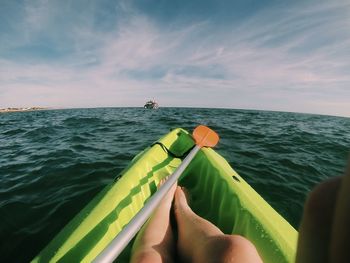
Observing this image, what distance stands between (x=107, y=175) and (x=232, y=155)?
3.29 m

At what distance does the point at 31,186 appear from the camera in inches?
161

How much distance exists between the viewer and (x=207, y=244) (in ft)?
4.43

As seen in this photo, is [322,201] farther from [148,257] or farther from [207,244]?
[148,257]

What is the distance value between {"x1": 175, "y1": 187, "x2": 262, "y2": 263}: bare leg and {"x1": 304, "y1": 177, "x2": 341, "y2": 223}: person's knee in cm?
63

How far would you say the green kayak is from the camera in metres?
1.60

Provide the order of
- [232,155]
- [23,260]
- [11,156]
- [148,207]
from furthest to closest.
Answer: [11,156] < [232,155] < [23,260] < [148,207]

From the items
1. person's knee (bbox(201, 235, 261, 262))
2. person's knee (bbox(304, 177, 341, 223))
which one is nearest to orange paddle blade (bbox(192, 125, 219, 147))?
person's knee (bbox(201, 235, 261, 262))

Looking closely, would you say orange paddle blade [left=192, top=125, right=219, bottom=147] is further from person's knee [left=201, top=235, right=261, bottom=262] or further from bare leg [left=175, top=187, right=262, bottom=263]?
person's knee [left=201, top=235, right=261, bottom=262]

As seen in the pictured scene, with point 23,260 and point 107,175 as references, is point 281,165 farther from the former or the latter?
point 23,260

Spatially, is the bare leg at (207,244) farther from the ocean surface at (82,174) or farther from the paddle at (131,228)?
the ocean surface at (82,174)

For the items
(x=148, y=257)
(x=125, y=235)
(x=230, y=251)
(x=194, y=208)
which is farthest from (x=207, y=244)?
(x=194, y=208)

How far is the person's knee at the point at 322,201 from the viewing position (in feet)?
2.08

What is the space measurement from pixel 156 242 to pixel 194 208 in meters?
1.05

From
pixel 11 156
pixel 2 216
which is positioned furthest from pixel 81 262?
pixel 11 156
